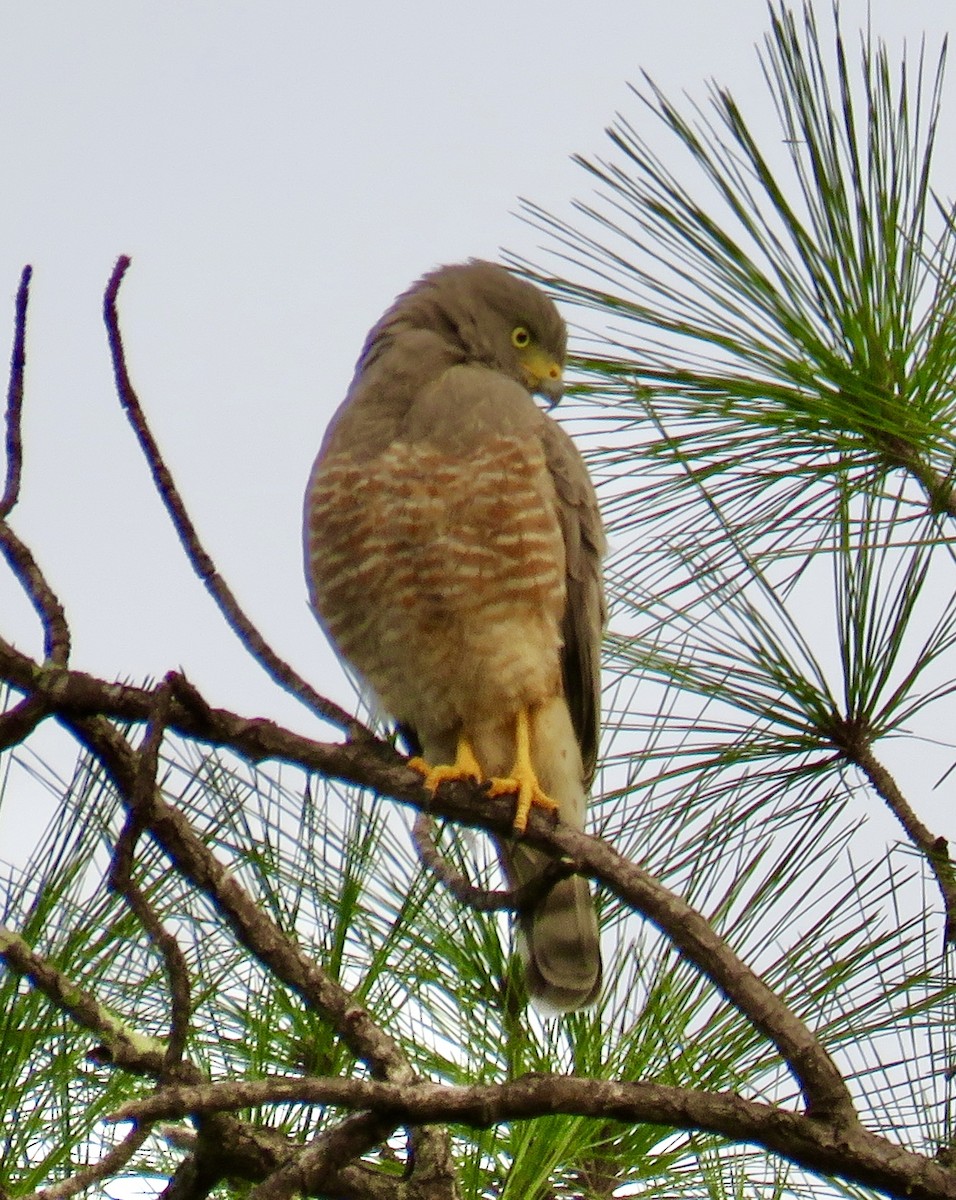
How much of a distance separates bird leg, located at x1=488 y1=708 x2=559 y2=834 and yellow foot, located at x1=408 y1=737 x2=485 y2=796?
0.06 metres

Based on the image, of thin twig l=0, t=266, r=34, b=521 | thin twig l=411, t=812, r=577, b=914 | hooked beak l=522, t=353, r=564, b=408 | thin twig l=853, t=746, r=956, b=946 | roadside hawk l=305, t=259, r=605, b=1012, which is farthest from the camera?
hooked beak l=522, t=353, r=564, b=408

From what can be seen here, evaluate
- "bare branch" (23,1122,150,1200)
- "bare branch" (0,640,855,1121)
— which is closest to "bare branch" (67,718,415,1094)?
"bare branch" (0,640,855,1121)

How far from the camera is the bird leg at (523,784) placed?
2.71 metres

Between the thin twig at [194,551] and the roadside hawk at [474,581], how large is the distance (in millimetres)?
589

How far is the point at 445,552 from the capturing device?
10.2 feet

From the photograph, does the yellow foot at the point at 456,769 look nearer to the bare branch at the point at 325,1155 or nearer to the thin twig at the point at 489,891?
the thin twig at the point at 489,891

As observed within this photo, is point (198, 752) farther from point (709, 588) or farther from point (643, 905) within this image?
point (709, 588)

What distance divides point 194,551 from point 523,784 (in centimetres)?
96

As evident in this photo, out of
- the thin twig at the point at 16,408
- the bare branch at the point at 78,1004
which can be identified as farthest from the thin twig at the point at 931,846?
the thin twig at the point at 16,408

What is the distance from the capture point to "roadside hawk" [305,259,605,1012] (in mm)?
3119

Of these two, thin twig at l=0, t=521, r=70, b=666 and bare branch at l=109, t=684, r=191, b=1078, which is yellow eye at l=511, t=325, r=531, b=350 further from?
bare branch at l=109, t=684, r=191, b=1078

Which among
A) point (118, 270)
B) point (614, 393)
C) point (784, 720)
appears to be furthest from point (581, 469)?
point (118, 270)

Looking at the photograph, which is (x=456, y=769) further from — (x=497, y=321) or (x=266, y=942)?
(x=497, y=321)

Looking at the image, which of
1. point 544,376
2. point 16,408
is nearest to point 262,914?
point 16,408
